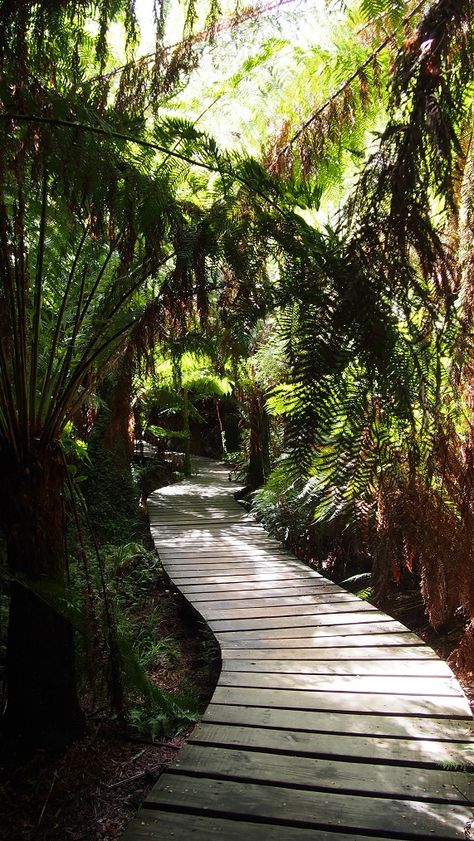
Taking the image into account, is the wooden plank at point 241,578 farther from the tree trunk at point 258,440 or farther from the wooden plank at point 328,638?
the tree trunk at point 258,440

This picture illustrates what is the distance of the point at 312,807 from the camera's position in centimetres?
189

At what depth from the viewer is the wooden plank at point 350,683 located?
2.63 metres

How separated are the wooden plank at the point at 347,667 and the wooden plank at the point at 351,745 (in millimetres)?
472

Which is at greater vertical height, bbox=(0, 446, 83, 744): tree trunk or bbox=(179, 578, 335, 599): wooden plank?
bbox=(0, 446, 83, 744): tree trunk

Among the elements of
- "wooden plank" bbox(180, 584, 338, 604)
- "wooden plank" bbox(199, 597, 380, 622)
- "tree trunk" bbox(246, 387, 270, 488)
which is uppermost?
"tree trunk" bbox(246, 387, 270, 488)

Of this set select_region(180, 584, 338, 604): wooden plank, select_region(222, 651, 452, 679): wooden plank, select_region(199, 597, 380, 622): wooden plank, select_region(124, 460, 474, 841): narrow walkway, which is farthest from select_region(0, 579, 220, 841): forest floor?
select_region(180, 584, 338, 604): wooden plank

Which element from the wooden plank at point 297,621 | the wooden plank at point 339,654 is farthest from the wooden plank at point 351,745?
the wooden plank at point 297,621

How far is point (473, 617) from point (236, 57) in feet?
12.5

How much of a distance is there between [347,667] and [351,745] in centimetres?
70

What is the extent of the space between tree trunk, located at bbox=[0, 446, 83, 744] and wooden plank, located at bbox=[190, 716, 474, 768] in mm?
649

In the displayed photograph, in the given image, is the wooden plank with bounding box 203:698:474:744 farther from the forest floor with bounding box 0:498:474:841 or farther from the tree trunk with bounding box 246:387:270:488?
the tree trunk with bounding box 246:387:270:488

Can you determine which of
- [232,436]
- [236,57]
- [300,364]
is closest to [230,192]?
[300,364]

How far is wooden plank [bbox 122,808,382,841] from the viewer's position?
5.76 feet

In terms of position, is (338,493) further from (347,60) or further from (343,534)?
(343,534)
